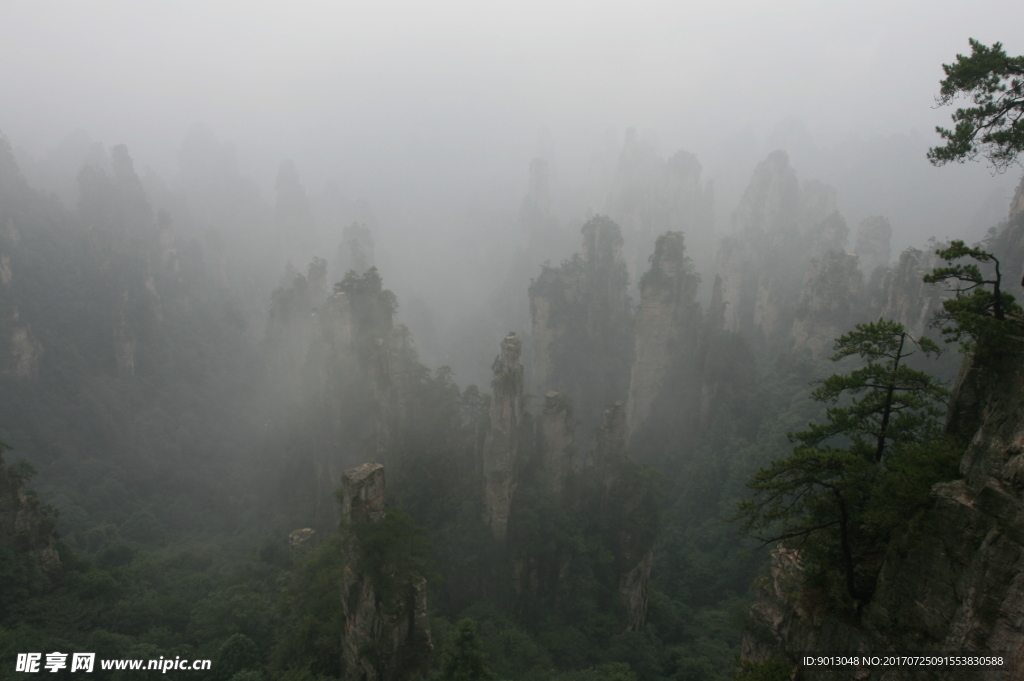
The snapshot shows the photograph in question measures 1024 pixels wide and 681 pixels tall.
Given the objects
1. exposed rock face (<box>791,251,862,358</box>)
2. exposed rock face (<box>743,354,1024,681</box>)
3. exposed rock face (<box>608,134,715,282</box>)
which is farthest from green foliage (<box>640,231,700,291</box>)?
exposed rock face (<box>743,354,1024,681</box>)

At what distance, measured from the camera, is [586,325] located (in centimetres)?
5178

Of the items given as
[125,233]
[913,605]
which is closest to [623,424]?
Answer: [913,605]

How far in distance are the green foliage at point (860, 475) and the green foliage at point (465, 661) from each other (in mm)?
8447

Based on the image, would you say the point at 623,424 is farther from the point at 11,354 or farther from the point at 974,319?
the point at 11,354

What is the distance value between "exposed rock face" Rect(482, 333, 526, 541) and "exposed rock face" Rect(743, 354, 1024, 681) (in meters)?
18.9

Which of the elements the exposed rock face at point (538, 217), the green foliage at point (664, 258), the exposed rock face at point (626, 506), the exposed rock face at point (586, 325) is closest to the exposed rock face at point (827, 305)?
Result: the green foliage at point (664, 258)

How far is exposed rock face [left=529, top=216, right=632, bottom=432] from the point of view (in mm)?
49594

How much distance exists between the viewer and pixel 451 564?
26453mm

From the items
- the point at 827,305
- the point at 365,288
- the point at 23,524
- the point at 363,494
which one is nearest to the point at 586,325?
the point at 827,305

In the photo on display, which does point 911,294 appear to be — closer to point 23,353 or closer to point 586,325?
point 586,325

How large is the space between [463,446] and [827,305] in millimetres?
31043

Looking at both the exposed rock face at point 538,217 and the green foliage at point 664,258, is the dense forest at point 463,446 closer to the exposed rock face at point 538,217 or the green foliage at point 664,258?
the green foliage at point 664,258

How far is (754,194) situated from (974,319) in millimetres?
66711

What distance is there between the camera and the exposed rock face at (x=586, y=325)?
49594mm
